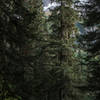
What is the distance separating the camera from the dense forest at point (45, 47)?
4.43m

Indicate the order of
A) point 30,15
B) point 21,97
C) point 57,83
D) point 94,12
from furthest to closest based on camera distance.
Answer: point 57,83 < point 94,12 < point 30,15 < point 21,97

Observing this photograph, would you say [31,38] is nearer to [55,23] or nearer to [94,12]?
[94,12]

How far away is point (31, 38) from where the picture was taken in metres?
5.18

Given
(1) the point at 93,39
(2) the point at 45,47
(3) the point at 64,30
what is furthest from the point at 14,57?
(3) the point at 64,30

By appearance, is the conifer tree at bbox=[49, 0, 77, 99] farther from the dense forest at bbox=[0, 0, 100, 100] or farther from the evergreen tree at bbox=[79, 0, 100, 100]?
the evergreen tree at bbox=[79, 0, 100, 100]

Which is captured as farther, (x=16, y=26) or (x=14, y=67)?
(x=16, y=26)

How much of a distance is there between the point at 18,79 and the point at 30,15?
2419 mm

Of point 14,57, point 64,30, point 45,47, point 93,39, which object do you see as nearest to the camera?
point 14,57

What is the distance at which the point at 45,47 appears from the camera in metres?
11.0

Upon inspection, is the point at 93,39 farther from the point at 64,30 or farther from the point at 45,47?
the point at 64,30

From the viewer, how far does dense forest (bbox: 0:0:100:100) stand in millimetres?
4426

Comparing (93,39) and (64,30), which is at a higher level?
(64,30)

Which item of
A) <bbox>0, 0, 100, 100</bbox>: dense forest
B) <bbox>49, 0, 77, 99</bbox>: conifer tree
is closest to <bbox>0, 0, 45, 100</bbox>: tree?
<bbox>0, 0, 100, 100</bbox>: dense forest

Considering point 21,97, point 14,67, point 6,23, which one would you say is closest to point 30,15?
point 6,23
